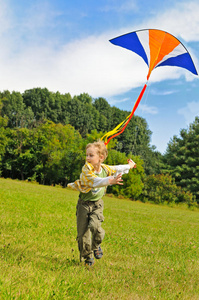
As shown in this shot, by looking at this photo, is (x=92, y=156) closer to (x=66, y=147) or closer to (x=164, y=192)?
(x=164, y=192)

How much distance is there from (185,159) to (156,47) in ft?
161

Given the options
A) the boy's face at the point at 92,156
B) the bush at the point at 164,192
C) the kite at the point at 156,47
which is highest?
the kite at the point at 156,47

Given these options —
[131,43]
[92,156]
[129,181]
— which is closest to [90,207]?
[92,156]

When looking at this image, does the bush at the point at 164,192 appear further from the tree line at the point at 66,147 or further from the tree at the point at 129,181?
the tree at the point at 129,181

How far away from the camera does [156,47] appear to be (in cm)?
585

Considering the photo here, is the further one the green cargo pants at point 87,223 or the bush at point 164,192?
the bush at point 164,192

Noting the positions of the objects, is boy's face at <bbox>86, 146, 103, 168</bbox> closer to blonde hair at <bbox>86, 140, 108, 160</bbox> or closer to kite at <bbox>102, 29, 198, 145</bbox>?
blonde hair at <bbox>86, 140, 108, 160</bbox>

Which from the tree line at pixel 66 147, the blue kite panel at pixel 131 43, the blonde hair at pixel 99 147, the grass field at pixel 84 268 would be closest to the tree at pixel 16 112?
the tree line at pixel 66 147

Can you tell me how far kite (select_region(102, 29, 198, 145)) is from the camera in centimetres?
570

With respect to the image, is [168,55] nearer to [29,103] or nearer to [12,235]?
[12,235]

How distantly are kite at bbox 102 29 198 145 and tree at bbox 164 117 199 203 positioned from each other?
45583mm

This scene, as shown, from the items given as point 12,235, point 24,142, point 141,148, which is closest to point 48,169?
point 24,142

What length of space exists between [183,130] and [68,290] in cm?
5500

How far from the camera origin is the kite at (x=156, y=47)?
224 inches
